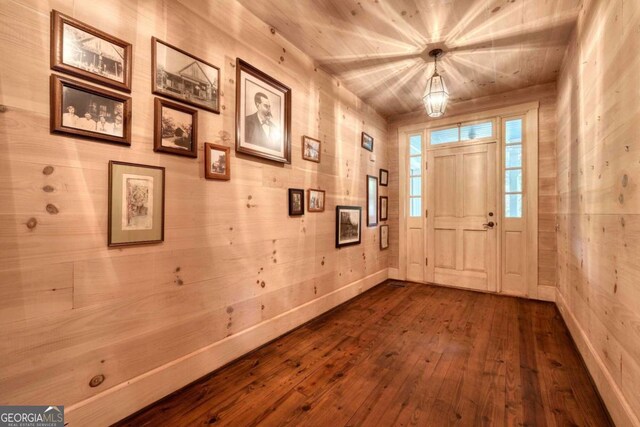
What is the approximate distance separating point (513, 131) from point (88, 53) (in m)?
4.38

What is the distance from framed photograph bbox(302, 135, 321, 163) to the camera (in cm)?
272

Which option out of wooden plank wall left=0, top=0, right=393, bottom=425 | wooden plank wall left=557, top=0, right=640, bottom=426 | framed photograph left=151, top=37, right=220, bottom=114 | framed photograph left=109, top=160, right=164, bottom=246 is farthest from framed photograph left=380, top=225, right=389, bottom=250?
framed photograph left=109, top=160, right=164, bottom=246

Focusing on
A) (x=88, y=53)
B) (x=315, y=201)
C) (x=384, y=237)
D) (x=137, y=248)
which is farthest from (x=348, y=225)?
(x=88, y=53)

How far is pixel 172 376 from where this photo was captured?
1.65m

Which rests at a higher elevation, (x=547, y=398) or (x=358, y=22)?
(x=358, y=22)

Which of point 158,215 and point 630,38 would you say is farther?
point 158,215

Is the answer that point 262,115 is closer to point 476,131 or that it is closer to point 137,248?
point 137,248

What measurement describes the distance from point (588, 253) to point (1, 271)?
338cm

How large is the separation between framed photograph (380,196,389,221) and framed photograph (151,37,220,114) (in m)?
2.95

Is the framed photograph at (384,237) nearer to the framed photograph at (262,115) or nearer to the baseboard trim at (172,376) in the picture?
the baseboard trim at (172,376)

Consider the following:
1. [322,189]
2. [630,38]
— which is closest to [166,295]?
[322,189]

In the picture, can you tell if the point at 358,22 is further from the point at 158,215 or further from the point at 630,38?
the point at 158,215

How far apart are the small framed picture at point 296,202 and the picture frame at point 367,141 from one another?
1.55 m

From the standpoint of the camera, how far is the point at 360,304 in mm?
3318
